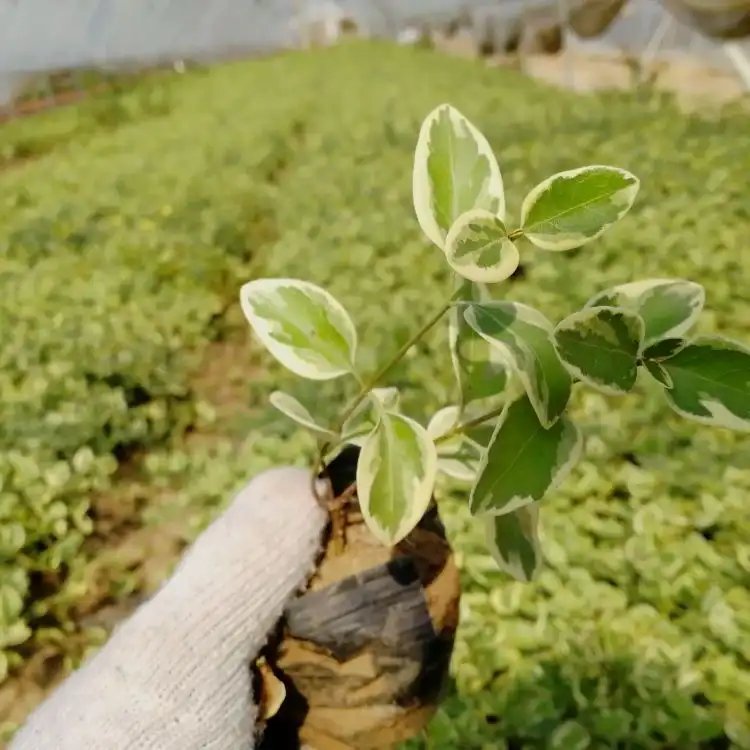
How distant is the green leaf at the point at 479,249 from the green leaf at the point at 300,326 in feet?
0.68

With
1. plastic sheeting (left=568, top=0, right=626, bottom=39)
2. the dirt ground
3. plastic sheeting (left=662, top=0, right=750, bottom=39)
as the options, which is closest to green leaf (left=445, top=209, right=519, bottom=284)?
the dirt ground

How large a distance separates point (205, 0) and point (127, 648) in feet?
28.5

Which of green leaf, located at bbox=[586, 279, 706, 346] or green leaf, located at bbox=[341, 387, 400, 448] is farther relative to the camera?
green leaf, located at bbox=[341, 387, 400, 448]

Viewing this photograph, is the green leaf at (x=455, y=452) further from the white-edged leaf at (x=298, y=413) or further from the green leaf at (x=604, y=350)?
the green leaf at (x=604, y=350)

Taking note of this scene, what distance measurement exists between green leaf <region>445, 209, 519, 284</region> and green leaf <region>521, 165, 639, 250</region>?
0.09 feet

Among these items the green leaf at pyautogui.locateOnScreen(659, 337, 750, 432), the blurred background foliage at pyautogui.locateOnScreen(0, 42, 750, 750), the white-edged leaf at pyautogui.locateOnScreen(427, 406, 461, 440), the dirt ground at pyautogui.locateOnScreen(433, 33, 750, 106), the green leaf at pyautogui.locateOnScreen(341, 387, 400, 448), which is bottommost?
the dirt ground at pyautogui.locateOnScreen(433, 33, 750, 106)

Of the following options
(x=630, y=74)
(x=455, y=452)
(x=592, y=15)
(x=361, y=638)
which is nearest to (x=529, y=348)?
(x=455, y=452)

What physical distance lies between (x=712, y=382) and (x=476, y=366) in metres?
0.25

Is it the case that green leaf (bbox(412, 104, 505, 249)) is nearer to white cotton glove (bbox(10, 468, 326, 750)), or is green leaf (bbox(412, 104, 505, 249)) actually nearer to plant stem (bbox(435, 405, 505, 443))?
plant stem (bbox(435, 405, 505, 443))

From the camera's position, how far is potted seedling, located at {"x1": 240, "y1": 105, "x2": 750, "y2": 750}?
625mm

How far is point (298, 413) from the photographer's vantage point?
837mm

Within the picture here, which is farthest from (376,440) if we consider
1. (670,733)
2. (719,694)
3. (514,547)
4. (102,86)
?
(102,86)

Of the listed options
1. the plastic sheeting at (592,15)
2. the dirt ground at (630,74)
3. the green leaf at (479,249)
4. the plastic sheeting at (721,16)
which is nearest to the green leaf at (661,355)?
the green leaf at (479,249)

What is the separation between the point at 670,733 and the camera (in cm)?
115
